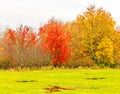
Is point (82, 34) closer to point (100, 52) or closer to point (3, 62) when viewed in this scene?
point (100, 52)

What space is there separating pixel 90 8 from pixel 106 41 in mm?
8043

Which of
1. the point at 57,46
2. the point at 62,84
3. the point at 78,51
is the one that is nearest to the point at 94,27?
the point at 78,51

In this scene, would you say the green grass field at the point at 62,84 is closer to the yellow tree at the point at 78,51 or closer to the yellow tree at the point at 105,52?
the yellow tree at the point at 105,52

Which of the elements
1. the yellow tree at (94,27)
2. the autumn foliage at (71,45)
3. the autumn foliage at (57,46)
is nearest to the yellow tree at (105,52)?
the autumn foliage at (71,45)

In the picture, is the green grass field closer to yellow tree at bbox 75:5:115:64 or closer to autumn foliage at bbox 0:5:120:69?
autumn foliage at bbox 0:5:120:69

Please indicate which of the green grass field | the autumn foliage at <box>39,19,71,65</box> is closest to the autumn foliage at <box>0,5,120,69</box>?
the autumn foliage at <box>39,19,71,65</box>

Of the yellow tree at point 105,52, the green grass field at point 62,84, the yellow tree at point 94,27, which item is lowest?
the green grass field at point 62,84

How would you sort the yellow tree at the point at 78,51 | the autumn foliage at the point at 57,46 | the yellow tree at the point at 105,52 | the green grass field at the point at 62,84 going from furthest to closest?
the yellow tree at the point at 78,51
the yellow tree at the point at 105,52
the autumn foliage at the point at 57,46
the green grass field at the point at 62,84

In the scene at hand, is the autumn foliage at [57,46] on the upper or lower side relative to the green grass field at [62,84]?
upper

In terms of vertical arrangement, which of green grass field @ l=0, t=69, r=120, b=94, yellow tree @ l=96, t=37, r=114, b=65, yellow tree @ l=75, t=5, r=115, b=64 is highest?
yellow tree @ l=75, t=5, r=115, b=64

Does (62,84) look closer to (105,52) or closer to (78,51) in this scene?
(105,52)

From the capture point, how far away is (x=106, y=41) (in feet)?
230

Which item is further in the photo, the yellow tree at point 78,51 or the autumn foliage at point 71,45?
the yellow tree at point 78,51

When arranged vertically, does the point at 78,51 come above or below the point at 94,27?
below
